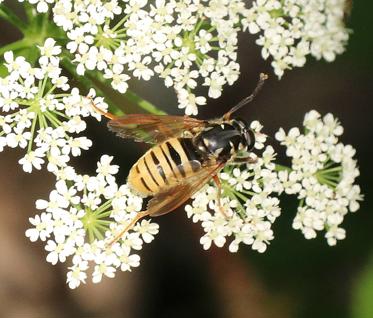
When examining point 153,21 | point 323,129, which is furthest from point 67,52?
point 323,129

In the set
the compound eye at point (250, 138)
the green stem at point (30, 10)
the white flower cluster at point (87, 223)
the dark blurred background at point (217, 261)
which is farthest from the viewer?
the dark blurred background at point (217, 261)

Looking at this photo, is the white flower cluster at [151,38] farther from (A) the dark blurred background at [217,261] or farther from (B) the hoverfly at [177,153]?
(A) the dark blurred background at [217,261]

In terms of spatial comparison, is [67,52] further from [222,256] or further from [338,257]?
[338,257]

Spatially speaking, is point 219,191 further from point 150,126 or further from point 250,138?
point 150,126

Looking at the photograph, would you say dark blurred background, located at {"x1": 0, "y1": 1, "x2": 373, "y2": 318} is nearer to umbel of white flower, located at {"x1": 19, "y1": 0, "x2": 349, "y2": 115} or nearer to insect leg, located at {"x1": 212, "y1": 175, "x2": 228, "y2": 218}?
umbel of white flower, located at {"x1": 19, "y1": 0, "x2": 349, "y2": 115}

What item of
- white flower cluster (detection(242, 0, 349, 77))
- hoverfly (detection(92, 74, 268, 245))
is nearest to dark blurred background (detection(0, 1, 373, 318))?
white flower cluster (detection(242, 0, 349, 77))

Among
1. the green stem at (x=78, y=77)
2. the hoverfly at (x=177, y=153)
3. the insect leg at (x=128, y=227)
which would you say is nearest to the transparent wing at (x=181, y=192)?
the hoverfly at (x=177, y=153)
